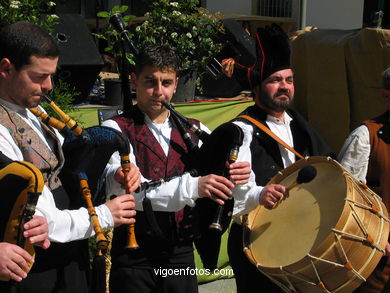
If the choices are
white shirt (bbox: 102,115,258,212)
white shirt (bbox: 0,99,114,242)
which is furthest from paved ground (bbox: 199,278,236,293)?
white shirt (bbox: 0,99,114,242)

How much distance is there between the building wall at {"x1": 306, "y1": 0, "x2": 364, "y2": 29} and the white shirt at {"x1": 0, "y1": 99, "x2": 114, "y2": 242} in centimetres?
1017

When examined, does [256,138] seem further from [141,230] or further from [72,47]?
[72,47]

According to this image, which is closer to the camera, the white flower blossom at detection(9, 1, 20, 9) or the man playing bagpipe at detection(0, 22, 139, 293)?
the man playing bagpipe at detection(0, 22, 139, 293)

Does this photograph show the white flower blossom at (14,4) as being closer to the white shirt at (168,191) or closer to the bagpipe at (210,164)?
the bagpipe at (210,164)

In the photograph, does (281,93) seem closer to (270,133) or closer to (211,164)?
(270,133)

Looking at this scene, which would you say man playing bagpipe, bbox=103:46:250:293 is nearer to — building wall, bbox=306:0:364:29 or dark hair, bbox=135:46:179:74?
dark hair, bbox=135:46:179:74

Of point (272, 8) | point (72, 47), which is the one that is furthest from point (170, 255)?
point (272, 8)

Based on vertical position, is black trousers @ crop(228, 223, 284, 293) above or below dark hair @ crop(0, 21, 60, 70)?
below

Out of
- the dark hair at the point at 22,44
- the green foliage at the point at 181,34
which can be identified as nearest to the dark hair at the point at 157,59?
the dark hair at the point at 22,44

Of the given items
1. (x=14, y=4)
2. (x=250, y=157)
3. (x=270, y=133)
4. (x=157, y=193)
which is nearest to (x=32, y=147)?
(x=157, y=193)

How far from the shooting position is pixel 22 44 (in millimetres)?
2098

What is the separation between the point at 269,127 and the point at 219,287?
73.0 inches

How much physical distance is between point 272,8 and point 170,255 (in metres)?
10.9

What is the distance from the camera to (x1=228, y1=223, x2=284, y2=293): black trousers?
9.75ft
